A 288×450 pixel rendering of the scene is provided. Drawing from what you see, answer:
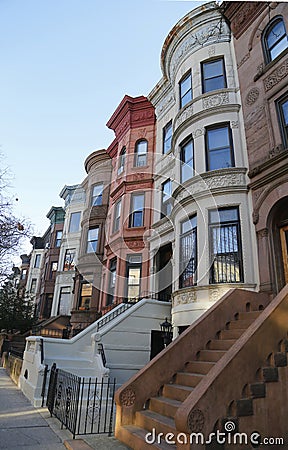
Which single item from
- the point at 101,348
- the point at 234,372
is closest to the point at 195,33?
the point at 101,348

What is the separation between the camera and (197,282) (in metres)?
9.76

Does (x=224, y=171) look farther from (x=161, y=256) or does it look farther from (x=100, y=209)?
(x=100, y=209)

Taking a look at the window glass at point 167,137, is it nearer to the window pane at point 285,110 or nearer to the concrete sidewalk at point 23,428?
the window pane at point 285,110

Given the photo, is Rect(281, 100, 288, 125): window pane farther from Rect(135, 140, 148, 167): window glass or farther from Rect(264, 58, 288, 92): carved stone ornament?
Rect(135, 140, 148, 167): window glass

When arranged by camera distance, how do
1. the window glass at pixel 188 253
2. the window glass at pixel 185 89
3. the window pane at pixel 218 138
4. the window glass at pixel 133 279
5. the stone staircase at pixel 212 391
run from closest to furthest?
the stone staircase at pixel 212 391 < the window glass at pixel 188 253 < the window pane at pixel 218 138 < the window glass at pixel 185 89 < the window glass at pixel 133 279

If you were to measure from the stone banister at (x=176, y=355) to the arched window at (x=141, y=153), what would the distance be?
37.4 ft

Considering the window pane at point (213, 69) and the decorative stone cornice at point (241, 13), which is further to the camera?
the window pane at point (213, 69)

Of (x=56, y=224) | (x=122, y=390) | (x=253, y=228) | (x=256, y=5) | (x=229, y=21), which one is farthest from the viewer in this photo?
(x=56, y=224)

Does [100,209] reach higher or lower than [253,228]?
higher

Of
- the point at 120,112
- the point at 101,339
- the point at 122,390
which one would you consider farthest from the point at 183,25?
the point at 122,390

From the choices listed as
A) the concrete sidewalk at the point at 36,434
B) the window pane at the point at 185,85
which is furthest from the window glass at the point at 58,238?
the concrete sidewalk at the point at 36,434

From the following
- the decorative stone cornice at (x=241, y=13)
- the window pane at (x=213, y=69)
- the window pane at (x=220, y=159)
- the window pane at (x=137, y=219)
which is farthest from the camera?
the window pane at (x=137, y=219)

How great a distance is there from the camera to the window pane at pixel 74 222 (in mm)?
25823

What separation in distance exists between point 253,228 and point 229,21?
338 inches
